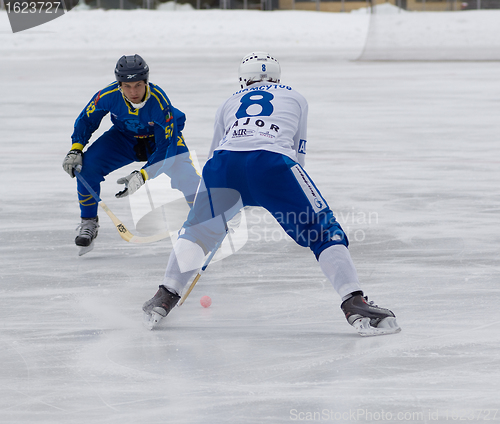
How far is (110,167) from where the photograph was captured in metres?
5.13

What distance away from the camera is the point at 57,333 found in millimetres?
3457

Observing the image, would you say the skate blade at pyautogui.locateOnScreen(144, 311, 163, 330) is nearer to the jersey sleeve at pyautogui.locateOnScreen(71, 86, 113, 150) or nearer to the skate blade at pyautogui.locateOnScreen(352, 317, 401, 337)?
the skate blade at pyautogui.locateOnScreen(352, 317, 401, 337)

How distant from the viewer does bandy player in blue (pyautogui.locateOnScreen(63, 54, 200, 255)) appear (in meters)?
4.78

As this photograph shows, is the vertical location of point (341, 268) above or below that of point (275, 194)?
below

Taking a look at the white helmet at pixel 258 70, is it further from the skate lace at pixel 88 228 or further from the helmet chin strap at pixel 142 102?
the skate lace at pixel 88 228

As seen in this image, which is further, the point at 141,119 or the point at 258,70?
the point at 141,119

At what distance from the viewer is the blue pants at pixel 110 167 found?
505cm

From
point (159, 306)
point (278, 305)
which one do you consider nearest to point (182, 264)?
point (159, 306)

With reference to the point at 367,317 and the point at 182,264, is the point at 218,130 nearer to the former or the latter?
the point at 182,264

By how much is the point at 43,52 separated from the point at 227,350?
24.6 metres

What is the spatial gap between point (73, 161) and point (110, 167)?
0.31 metres

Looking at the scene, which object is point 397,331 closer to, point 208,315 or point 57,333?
point 208,315

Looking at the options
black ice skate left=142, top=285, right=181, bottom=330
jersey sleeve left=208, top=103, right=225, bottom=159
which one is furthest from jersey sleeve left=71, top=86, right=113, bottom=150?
black ice skate left=142, top=285, right=181, bottom=330

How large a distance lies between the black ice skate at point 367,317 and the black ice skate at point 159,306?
75cm
